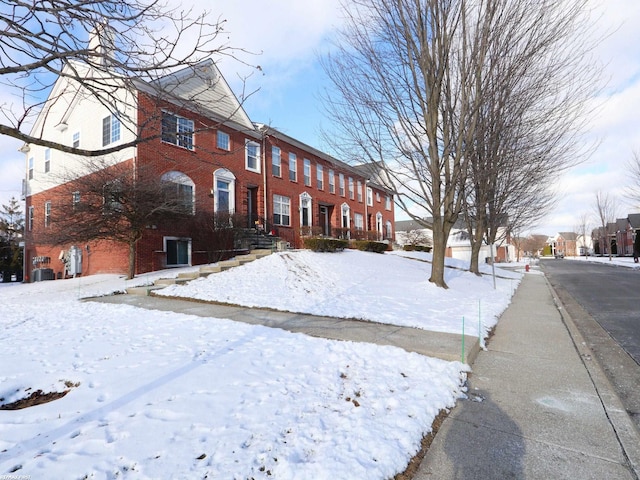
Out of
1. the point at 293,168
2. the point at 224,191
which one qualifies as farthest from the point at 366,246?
the point at 224,191

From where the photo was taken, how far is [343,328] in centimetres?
618

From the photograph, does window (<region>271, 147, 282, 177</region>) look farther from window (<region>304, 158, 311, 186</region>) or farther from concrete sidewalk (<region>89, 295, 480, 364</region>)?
concrete sidewalk (<region>89, 295, 480, 364</region>)

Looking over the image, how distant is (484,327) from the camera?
674 cm

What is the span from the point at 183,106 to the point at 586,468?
4.35 meters

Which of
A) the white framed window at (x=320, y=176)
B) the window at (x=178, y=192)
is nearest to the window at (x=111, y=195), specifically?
the window at (x=178, y=192)

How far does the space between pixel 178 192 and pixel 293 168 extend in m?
11.3

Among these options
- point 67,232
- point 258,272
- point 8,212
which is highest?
point 8,212

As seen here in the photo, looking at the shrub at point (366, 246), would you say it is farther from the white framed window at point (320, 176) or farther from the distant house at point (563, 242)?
the distant house at point (563, 242)

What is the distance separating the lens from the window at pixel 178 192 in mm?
11896

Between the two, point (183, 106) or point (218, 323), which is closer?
point (183, 106)

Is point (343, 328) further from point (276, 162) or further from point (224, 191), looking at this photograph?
point (276, 162)

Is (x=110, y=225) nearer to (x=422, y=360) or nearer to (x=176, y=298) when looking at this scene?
(x=176, y=298)

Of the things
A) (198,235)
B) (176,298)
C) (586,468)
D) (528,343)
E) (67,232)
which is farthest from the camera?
(198,235)

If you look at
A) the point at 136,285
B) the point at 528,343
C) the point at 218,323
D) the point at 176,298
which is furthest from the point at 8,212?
the point at 528,343
